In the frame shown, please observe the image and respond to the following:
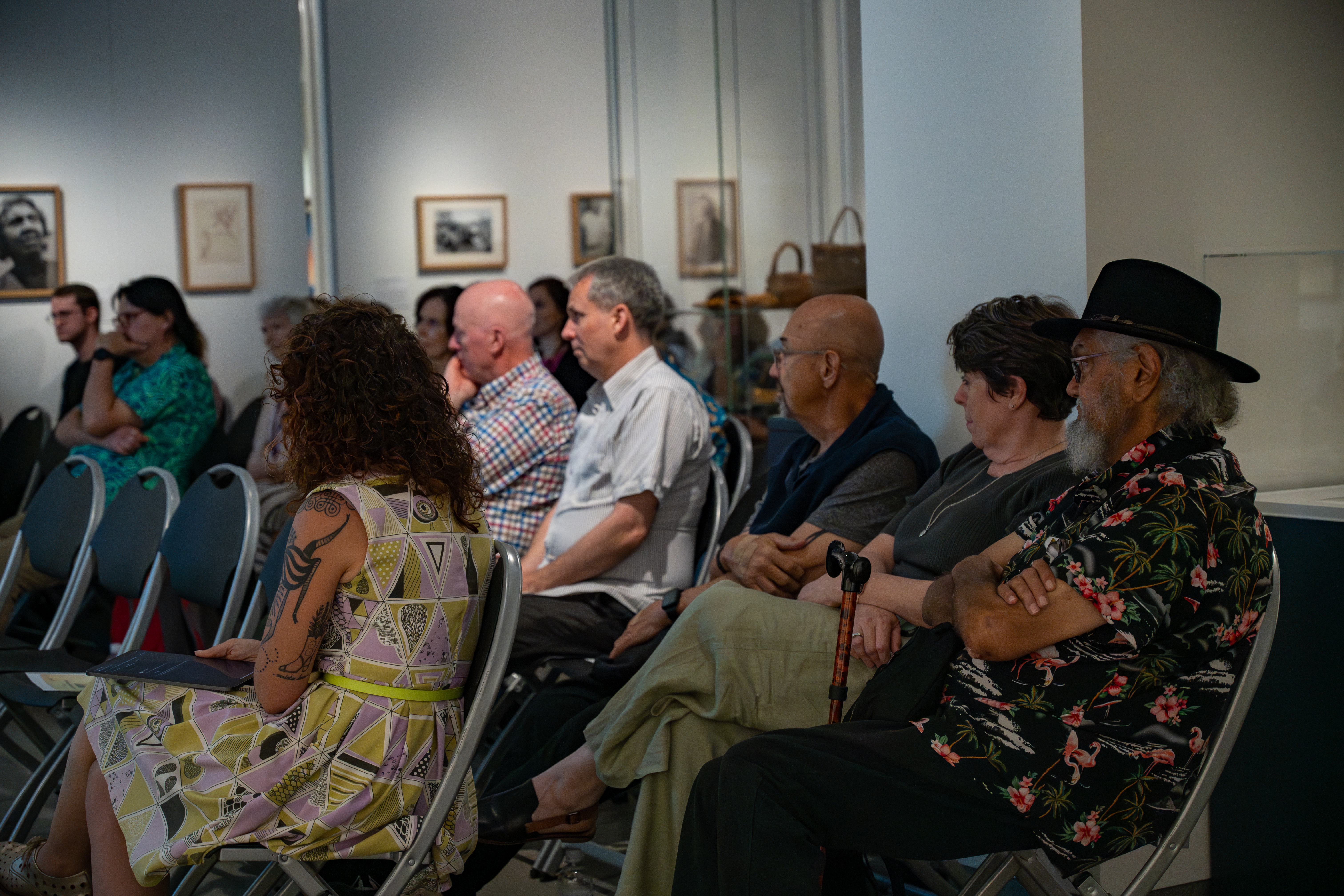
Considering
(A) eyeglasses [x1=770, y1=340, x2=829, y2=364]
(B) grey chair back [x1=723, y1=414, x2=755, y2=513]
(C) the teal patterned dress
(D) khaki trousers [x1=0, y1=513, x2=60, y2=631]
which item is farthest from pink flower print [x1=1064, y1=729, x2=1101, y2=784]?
(C) the teal patterned dress

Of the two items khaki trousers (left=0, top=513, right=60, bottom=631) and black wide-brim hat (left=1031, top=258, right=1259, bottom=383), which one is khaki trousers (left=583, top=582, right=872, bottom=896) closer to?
black wide-brim hat (left=1031, top=258, right=1259, bottom=383)

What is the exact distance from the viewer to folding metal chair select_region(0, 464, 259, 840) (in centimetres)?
263

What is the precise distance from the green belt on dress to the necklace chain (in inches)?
39.7

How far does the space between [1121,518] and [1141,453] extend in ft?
0.49

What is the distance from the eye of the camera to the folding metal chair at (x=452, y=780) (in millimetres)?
1804

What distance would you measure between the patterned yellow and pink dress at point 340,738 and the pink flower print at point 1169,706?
3.59 feet

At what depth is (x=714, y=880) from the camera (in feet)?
5.71

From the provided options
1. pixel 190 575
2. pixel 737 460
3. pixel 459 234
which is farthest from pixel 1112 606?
pixel 459 234

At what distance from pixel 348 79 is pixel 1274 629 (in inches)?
252

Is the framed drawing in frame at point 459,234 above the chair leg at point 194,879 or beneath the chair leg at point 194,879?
above

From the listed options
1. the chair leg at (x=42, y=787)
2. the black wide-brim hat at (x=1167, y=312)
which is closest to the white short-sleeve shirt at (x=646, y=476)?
the chair leg at (x=42, y=787)

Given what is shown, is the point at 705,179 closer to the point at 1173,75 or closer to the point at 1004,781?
the point at 1173,75

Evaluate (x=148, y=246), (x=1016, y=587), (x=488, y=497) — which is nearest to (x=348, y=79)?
(x=148, y=246)

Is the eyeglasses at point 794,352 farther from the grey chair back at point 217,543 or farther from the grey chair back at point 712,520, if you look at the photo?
the grey chair back at point 217,543
